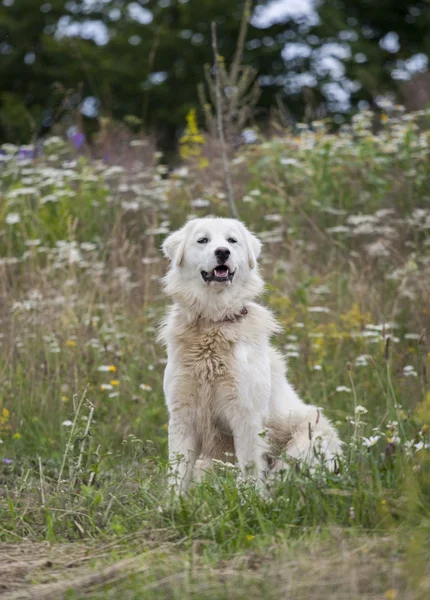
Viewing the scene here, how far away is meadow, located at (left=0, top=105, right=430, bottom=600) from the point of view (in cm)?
282

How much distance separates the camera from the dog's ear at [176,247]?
467 centimetres

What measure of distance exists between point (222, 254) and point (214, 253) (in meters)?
0.04

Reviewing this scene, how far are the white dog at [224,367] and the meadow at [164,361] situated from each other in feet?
0.71

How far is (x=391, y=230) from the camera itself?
7445mm

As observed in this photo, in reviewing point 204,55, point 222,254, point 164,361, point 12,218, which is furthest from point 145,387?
point 204,55

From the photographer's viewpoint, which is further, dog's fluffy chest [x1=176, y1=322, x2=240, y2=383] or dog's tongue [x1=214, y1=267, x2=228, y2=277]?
dog's tongue [x1=214, y1=267, x2=228, y2=277]

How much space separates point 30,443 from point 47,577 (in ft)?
8.73

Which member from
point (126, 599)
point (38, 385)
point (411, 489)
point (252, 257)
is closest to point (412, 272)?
point (252, 257)

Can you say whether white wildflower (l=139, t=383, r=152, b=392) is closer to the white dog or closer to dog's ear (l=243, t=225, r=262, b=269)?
the white dog

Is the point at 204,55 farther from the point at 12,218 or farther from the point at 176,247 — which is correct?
the point at 176,247

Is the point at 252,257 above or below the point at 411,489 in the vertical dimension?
above

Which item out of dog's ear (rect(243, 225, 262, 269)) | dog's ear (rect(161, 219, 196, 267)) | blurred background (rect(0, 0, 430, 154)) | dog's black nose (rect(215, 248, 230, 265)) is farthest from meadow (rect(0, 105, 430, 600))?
blurred background (rect(0, 0, 430, 154))

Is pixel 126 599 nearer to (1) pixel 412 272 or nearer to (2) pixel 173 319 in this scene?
(2) pixel 173 319

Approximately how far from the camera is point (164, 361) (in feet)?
19.8
